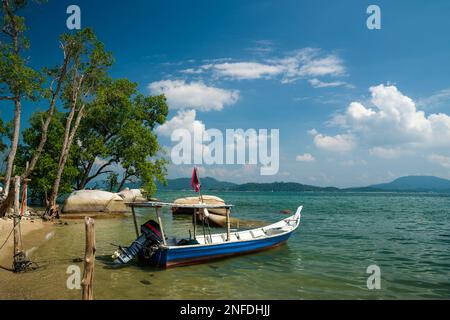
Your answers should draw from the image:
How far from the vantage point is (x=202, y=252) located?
13.9m

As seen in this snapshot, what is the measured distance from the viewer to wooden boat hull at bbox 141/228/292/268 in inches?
506

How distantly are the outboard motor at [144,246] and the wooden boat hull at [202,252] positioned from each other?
0.37 m

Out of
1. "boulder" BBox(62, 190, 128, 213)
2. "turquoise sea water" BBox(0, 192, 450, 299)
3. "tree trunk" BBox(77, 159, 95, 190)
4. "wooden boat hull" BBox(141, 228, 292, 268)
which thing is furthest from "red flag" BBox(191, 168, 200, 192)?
"tree trunk" BBox(77, 159, 95, 190)

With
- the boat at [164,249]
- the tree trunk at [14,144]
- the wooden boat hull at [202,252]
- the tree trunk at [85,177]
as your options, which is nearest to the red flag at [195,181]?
the boat at [164,249]

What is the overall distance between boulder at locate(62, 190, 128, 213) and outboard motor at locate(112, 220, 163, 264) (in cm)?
1912

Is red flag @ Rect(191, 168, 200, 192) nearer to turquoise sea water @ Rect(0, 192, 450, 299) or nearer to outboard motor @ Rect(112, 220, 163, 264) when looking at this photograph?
outboard motor @ Rect(112, 220, 163, 264)

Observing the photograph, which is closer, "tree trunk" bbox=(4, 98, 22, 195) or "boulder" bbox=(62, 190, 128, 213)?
"tree trunk" bbox=(4, 98, 22, 195)

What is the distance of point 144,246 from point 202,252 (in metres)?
2.40

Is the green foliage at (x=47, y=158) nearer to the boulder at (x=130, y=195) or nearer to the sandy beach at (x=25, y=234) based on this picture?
the boulder at (x=130, y=195)

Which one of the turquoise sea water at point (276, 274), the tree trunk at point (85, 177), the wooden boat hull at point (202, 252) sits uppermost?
the tree trunk at point (85, 177)

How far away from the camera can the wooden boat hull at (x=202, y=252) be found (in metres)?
12.9

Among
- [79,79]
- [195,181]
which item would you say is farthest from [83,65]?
[195,181]

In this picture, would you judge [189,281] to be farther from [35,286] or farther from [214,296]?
[35,286]

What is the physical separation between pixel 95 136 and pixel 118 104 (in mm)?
4338
